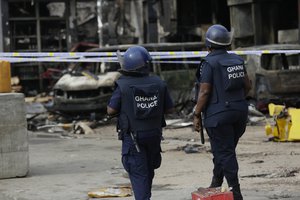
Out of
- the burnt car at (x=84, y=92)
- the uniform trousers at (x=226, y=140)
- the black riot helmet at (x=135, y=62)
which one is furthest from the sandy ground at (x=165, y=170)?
the burnt car at (x=84, y=92)

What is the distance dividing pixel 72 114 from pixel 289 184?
1010cm

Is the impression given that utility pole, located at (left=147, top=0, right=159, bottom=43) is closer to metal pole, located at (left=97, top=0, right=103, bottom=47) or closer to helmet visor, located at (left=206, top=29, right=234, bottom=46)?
metal pole, located at (left=97, top=0, right=103, bottom=47)

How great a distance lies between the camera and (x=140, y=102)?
587cm

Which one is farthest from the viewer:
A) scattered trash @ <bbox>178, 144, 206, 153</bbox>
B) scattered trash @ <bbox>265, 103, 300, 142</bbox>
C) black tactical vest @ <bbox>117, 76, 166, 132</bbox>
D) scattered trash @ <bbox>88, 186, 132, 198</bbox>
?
scattered trash @ <bbox>265, 103, 300, 142</bbox>

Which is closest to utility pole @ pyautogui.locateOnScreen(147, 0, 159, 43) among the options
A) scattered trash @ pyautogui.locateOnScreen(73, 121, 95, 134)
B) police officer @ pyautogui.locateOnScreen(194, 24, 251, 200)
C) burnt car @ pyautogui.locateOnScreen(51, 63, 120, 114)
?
burnt car @ pyautogui.locateOnScreen(51, 63, 120, 114)

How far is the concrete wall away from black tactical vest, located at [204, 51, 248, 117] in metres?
3.64

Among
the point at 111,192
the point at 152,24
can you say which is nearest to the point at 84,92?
the point at 111,192

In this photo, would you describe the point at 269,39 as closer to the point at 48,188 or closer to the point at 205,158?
the point at 205,158

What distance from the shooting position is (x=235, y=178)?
21.1ft

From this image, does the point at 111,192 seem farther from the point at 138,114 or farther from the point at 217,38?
the point at 217,38

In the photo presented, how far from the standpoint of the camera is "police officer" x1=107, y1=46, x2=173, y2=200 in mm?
5895

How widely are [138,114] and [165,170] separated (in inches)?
159

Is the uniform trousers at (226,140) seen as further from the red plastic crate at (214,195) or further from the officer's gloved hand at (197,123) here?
the red plastic crate at (214,195)

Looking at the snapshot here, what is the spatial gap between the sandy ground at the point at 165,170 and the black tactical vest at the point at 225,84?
4.42 feet
